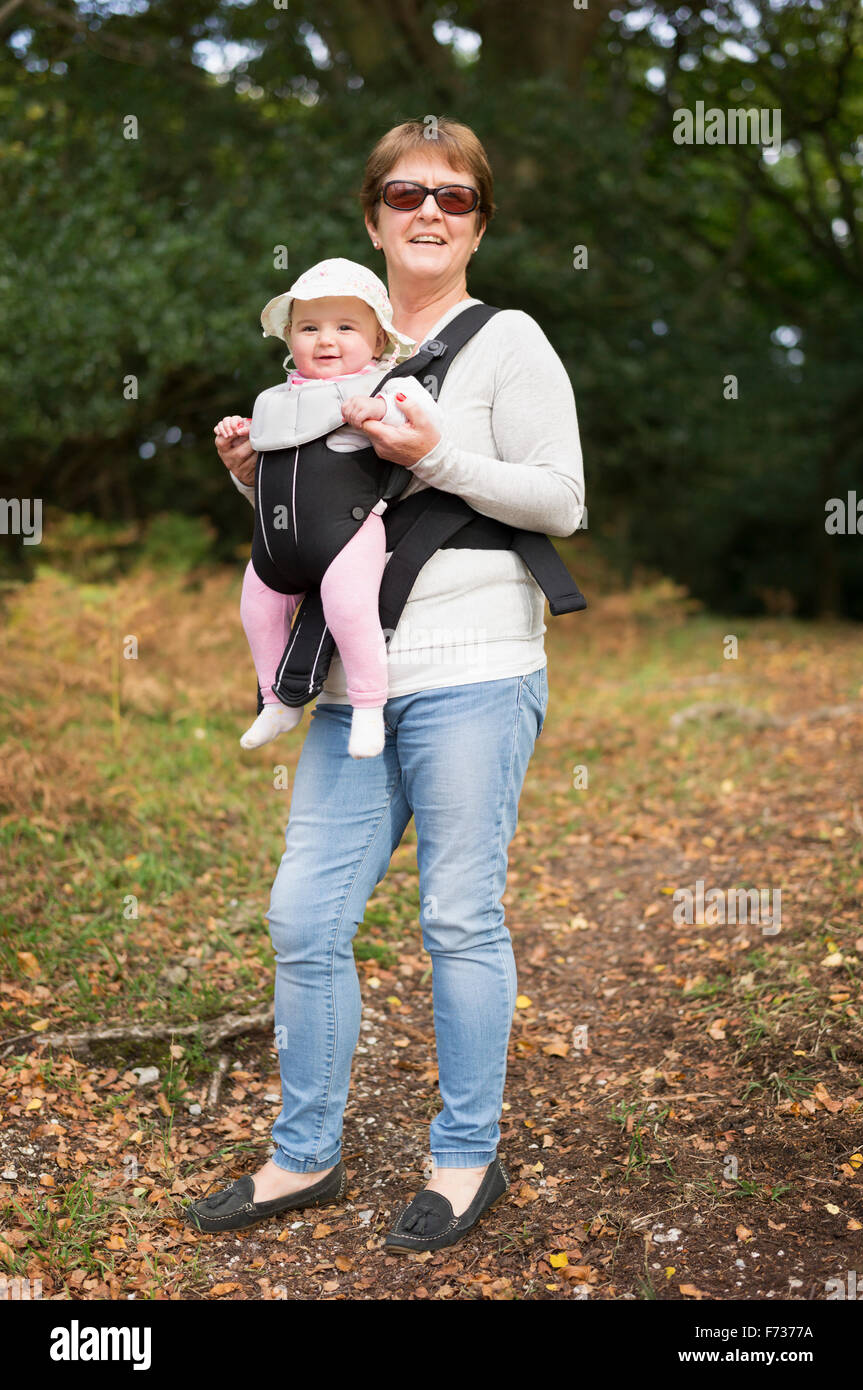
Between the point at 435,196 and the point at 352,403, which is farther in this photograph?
the point at 435,196

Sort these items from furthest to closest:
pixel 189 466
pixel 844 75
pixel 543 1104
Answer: pixel 844 75 < pixel 189 466 < pixel 543 1104

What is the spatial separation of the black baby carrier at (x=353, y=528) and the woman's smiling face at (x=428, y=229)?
13 cm

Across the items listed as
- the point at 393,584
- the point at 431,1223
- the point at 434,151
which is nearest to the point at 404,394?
the point at 393,584

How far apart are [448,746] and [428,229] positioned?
111 cm

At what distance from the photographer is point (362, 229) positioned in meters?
9.78

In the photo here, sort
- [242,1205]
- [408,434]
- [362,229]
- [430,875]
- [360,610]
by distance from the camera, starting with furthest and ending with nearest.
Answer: [362,229], [242,1205], [430,875], [360,610], [408,434]

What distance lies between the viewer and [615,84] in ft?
44.9

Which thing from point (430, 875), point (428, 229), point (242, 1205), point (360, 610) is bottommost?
point (242, 1205)

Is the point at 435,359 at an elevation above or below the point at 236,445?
above

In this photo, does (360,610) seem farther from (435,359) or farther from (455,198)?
(455,198)

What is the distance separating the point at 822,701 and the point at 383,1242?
6509 millimetres

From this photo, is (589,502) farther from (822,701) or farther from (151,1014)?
(151,1014)

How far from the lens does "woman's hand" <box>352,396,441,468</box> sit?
7.24ft
